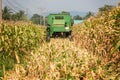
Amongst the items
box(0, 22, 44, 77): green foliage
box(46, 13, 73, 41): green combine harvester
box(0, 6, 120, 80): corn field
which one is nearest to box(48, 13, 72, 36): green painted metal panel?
box(46, 13, 73, 41): green combine harvester

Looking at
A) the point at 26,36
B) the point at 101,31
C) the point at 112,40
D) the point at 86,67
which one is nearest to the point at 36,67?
the point at 86,67

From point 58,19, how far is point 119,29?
16033mm

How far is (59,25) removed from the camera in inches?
920

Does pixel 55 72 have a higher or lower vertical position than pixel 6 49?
higher

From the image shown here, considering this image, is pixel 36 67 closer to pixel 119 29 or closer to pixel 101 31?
pixel 119 29

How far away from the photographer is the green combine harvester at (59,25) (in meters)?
23.1

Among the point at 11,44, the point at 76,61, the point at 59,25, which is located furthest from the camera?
the point at 59,25

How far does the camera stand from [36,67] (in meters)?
6.40

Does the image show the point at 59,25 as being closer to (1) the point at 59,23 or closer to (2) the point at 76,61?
(1) the point at 59,23

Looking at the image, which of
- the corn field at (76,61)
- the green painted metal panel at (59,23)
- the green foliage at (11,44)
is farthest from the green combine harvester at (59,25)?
the corn field at (76,61)

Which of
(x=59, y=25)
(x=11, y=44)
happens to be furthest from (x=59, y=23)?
(x=11, y=44)

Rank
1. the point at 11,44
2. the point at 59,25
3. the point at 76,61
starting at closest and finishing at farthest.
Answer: the point at 76,61
the point at 11,44
the point at 59,25

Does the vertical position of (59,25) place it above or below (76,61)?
below

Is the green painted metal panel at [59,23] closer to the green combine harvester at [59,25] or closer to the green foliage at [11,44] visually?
the green combine harvester at [59,25]
